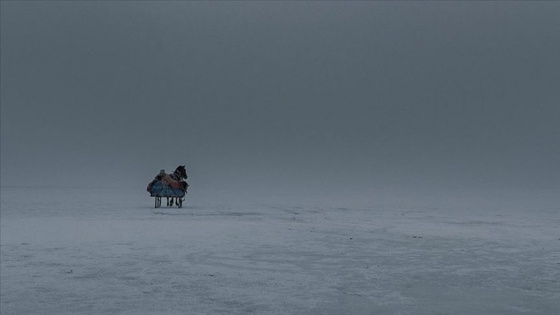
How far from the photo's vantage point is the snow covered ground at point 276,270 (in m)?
6.02

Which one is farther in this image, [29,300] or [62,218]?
[62,218]

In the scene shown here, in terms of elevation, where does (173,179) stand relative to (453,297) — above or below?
above

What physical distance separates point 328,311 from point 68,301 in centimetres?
251

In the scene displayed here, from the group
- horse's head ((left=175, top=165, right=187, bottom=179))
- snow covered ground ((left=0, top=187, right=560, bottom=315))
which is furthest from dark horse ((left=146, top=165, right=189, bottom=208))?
snow covered ground ((left=0, top=187, right=560, bottom=315))

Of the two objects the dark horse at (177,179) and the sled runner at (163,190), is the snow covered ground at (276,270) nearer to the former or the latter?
the sled runner at (163,190)

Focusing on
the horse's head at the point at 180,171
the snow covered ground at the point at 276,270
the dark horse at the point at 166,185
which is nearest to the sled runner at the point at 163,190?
the dark horse at the point at 166,185

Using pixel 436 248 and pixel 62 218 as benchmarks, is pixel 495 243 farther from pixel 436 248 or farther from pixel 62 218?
pixel 62 218

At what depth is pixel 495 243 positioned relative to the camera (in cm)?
1147

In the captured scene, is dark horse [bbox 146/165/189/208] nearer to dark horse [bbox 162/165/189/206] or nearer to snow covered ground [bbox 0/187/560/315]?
dark horse [bbox 162/165/189/206]

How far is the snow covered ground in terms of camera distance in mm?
6016

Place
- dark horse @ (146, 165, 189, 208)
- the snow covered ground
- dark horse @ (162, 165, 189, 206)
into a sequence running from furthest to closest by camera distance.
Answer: dark horse @ (162, 165, 189, 206) → dark horse @ (146, 165, 189, 208) → the snow covered ground

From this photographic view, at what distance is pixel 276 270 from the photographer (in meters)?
8.09

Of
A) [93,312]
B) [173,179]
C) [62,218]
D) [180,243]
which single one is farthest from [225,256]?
[173,179]

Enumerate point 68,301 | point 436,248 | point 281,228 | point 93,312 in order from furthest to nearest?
point 281,228
point 436,248
point 68,301
point 93,312
